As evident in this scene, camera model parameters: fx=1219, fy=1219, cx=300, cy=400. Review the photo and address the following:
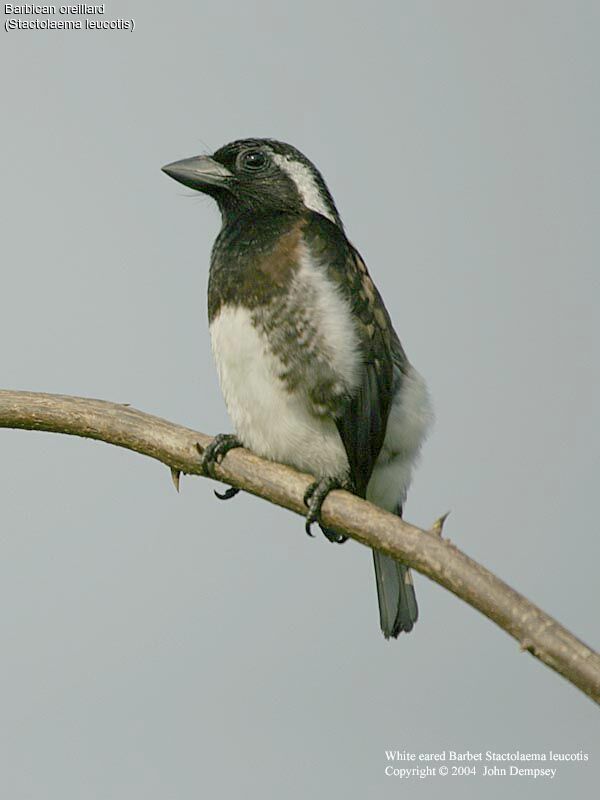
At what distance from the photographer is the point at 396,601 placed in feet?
14.7

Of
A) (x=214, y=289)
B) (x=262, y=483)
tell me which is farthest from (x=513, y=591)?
(x=214, y=289)

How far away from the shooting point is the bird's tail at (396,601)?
4473mm

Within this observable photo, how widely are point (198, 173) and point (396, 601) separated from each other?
69.5 inches

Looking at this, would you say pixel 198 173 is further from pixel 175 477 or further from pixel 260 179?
pixel 175 477

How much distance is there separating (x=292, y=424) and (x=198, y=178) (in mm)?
1068

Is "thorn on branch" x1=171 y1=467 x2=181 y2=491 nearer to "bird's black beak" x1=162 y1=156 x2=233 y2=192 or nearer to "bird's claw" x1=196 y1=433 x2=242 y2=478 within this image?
"bird's claw" x1=196 y1=433 x2=242 y2=478

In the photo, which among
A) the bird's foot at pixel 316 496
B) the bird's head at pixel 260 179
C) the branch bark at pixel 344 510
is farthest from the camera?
the bird's head at pixel 260 179

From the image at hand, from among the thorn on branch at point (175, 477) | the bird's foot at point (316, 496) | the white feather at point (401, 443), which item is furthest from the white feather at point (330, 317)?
the thorn on branch at point (175, 477)

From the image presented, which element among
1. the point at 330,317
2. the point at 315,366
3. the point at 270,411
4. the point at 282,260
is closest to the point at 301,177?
the point at 282,260

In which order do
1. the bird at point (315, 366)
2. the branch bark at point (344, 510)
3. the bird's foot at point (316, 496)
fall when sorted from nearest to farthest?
the branch bark at point (344, 510)
the bird's foot at point (316, 496)
the bird at point (315, 366)

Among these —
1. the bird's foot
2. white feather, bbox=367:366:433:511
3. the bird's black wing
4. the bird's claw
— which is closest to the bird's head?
the bird's black wing

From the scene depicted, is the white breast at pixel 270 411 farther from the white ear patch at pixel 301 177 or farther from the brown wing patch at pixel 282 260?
the white ear patch at pixel 301 177

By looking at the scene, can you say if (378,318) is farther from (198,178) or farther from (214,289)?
(198,178)

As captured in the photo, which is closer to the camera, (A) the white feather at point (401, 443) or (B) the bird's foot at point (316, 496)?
(B) the bird's foot at point (316, 496)
